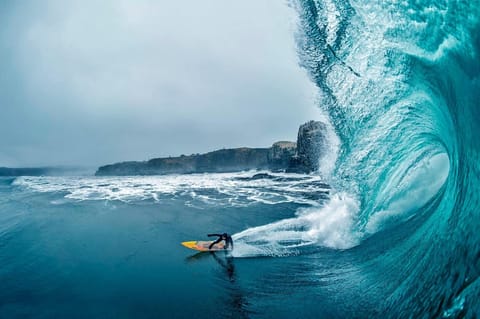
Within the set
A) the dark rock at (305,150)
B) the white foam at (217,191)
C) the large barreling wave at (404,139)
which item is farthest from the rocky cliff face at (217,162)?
the large barreling wave at (404,139)

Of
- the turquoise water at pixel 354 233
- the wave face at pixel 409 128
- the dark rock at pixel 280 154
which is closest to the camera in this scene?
the wave face at pixel 409 128

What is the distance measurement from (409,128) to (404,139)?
795 mm

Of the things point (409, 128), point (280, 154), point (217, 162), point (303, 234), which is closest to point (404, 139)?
point (409, 128)

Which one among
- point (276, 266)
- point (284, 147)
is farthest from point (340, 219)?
point (284, 147)

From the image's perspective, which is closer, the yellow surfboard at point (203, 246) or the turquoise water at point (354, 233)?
the turquoise water at point (354, 233)

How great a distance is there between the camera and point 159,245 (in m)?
14.7

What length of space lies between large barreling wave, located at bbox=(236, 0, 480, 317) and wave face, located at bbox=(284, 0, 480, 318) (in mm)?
44

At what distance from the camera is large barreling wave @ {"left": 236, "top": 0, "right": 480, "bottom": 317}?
6.09m

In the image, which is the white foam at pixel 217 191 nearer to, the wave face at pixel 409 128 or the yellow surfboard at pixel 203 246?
the wave face at pixel 409 128

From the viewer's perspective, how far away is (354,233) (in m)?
13.4

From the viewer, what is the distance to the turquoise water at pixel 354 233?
21.9 ft

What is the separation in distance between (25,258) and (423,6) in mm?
18933

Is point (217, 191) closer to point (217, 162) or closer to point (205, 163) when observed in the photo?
point (217, 162)

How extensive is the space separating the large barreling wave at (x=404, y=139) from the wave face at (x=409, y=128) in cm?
4
